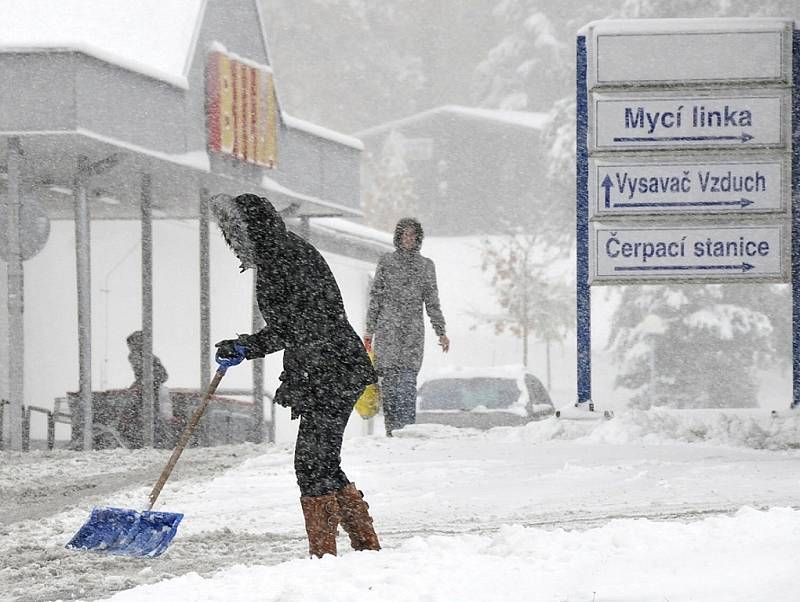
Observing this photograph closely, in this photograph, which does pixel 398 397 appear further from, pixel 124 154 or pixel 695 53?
pixel 124 154

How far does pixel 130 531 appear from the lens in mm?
7086

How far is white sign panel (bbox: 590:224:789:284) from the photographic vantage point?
12000mm

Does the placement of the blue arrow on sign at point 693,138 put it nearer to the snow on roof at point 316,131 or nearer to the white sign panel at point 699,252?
the white sign panel at point 699,252

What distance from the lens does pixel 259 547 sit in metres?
7.44

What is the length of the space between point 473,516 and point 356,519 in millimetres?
Answer: 1894

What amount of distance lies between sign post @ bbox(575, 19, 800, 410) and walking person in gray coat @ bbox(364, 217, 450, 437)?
1.28 metres

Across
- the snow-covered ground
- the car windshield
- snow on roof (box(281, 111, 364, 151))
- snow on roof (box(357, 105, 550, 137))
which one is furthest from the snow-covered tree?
the snow-covered ground

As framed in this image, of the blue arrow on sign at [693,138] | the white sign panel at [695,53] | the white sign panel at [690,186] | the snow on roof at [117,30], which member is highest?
the snow on roof at [117,30]

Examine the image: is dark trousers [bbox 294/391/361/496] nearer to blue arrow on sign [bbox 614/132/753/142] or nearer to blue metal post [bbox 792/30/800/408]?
blue arrow on sign [bbox 614/132/753/142]

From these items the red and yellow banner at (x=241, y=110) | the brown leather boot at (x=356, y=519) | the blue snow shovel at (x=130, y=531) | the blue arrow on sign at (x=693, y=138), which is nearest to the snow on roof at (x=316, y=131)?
the red and yellow banner at (x=241, y=110)

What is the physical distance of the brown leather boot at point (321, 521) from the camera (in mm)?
6445

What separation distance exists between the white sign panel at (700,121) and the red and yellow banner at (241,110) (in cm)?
489

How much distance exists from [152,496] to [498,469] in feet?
11.3

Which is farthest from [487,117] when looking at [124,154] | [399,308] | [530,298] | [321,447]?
[321,447]
